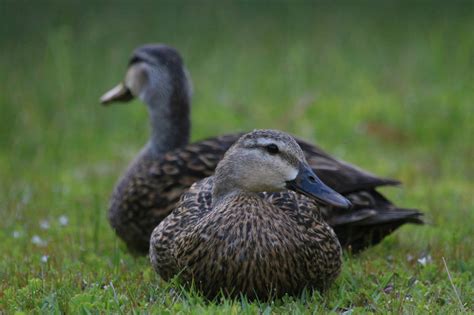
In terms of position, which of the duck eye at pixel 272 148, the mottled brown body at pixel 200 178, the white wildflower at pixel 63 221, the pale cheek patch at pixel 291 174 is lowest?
the white wildflower at pixel 63 221

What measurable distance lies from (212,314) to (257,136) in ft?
3.15

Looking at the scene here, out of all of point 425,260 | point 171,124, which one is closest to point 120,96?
point 171,124

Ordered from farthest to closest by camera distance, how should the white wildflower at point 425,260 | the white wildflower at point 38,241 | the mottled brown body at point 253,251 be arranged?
the white wildflower at point 38,241 < the white wildflower at point 425,260 < the mottled brown body at point 253,251

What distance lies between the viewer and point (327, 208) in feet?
18.1

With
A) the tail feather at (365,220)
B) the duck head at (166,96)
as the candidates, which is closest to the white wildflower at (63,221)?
the duck head at (166,96)

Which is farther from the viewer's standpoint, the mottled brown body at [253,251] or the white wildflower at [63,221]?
the white wildflower at [63,221]

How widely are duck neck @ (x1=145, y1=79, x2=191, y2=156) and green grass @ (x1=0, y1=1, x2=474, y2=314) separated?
2.29ft

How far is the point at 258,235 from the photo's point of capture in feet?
Answer: 13.9

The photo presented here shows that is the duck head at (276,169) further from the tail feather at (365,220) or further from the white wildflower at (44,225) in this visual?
the white wildflower at (44,225)

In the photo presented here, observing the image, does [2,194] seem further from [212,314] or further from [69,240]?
[212,314]

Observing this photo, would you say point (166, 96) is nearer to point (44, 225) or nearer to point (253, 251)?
point (44, 225)

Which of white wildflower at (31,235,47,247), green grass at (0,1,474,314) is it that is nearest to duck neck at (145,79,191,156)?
green grass at (0,1,474,314)

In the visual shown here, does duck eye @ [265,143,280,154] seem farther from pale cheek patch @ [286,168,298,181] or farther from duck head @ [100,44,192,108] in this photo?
duck head @ [100,44,192,108]

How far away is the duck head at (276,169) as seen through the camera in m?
4.33
